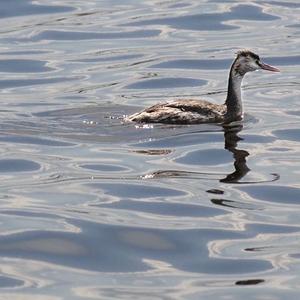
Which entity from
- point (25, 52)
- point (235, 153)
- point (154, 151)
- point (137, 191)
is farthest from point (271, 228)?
point (25, 52)

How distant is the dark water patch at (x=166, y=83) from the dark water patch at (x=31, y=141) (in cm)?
446

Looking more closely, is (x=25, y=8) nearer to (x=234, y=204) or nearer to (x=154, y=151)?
(x=154, y=151)

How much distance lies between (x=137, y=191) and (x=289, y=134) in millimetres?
3800

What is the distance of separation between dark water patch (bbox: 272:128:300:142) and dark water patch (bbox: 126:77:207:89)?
4060 millimetres

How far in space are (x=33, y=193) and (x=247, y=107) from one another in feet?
20.2

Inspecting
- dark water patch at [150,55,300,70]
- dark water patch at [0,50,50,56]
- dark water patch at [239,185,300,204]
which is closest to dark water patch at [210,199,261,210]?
dark water patch at [239,185,300,204]

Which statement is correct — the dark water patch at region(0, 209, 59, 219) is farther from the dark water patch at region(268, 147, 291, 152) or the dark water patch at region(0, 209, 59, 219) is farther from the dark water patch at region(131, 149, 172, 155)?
the dark water patch at region(268, 147, 291, 152)

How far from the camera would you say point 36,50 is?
26.7m

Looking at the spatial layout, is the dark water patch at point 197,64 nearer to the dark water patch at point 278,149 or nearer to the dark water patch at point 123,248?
the dark water patch at point 278,149

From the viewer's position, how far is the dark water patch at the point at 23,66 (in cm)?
2473

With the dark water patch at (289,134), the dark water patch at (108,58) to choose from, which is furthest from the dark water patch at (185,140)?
the dark water patch at (108,58)

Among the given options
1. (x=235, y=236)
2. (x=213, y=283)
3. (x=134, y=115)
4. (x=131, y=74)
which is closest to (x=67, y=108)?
(x=134, y=115)

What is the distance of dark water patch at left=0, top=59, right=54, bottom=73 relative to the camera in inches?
974

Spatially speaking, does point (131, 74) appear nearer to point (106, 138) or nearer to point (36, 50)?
point (36, 50)
